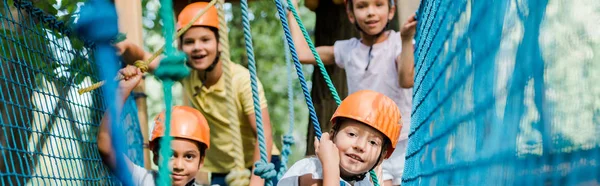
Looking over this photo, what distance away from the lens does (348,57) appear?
399 cm

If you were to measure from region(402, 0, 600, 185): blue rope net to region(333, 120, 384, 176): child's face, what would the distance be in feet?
1.05

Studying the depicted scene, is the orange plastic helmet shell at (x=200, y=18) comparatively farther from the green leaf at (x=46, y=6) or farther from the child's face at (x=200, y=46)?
the green leaf at (x=46, y=6)

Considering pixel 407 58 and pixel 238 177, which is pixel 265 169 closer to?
pixel 238 177

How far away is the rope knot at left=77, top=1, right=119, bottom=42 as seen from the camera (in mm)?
2096

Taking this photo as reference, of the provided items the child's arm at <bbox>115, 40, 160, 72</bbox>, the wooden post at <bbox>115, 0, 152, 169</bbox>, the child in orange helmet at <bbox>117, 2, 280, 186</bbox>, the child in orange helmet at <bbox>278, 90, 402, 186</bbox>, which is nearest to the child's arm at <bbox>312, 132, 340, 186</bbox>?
the child in orange helmet at <bbox>278, 90, 402, 186</bbox>

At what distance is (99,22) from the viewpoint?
82.4 inches

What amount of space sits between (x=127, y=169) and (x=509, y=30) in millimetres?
1693

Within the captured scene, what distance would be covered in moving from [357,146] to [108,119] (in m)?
0.75

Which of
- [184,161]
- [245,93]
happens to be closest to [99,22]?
[184,161]

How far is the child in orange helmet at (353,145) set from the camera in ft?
9.14

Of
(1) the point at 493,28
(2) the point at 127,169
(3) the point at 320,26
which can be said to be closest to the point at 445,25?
(1) the point at 493,28

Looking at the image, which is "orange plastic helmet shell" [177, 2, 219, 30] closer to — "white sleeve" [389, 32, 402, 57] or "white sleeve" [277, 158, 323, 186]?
"white sleeve" [389, 32, 402, 57]

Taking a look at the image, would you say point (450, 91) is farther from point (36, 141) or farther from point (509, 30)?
point (36, 141)

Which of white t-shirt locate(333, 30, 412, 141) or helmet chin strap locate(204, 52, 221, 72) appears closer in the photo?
white t-shirt locate(333, 30, 412, 141)
